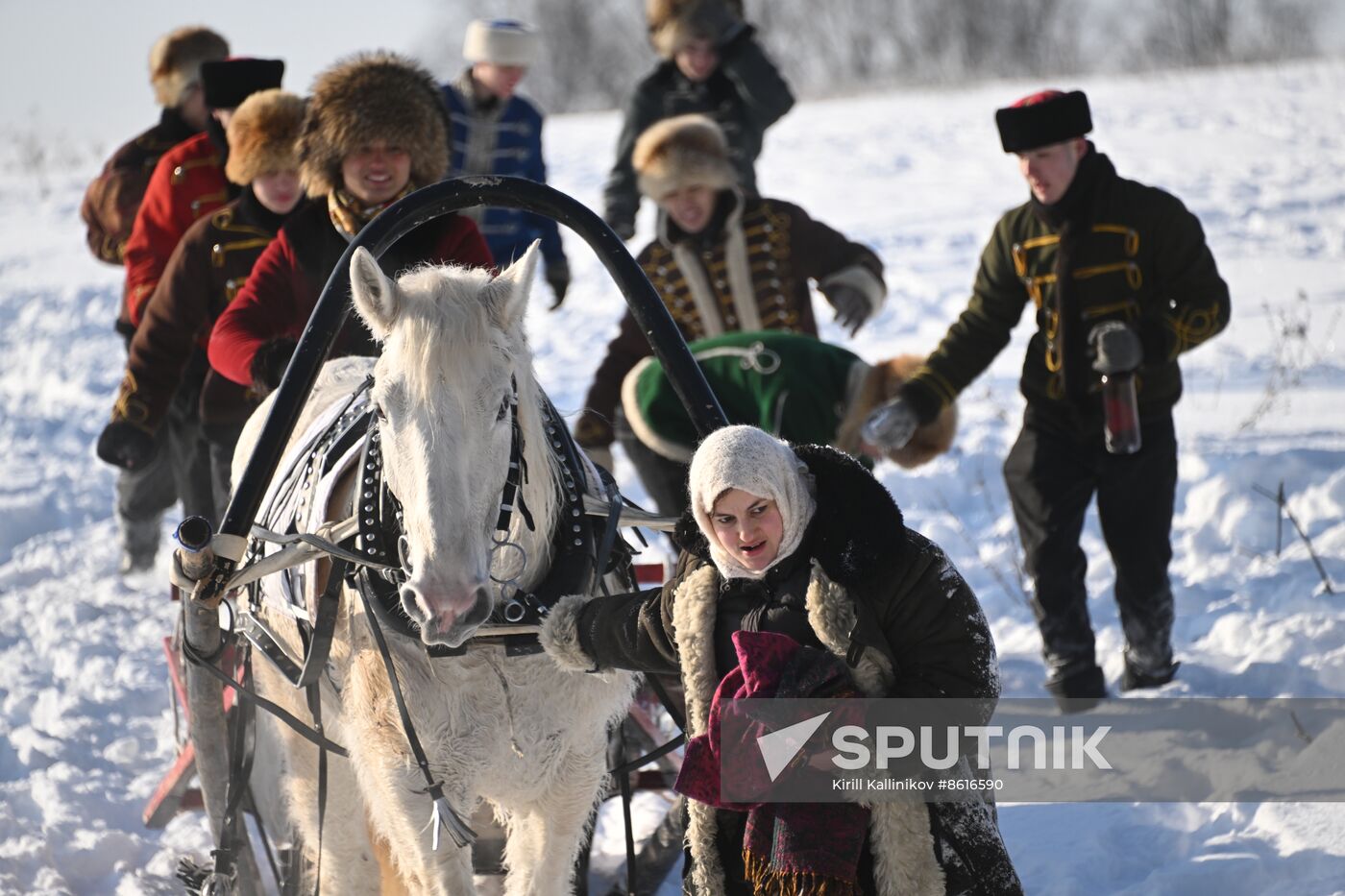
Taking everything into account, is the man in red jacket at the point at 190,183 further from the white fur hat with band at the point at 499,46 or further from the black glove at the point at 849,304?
the black glove at the point at 849,304

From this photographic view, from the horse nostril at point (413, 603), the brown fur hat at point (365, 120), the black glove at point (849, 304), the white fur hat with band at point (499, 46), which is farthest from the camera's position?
the white fur hat with band at point (499, 46)

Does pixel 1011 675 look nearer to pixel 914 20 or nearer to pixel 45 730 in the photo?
pixel 45 730

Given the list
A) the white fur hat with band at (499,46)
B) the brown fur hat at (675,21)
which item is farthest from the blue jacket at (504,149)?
the brown fur hat at (675,21)

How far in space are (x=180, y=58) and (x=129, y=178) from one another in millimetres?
639

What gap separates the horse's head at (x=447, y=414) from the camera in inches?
128

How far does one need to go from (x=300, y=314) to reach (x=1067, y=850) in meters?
2.92

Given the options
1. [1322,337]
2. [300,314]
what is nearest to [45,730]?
[300,314]

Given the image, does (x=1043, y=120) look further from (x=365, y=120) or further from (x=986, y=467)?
(x=986, y=467)

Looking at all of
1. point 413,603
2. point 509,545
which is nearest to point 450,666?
point 509,545

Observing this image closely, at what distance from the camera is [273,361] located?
4.89 metres

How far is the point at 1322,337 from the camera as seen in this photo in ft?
30.2

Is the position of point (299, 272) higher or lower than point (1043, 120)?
lower

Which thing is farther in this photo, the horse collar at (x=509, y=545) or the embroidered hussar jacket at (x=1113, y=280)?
the embroidered hussar jacket at (x=1113, y=280)

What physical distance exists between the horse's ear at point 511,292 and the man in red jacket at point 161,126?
476 cm
